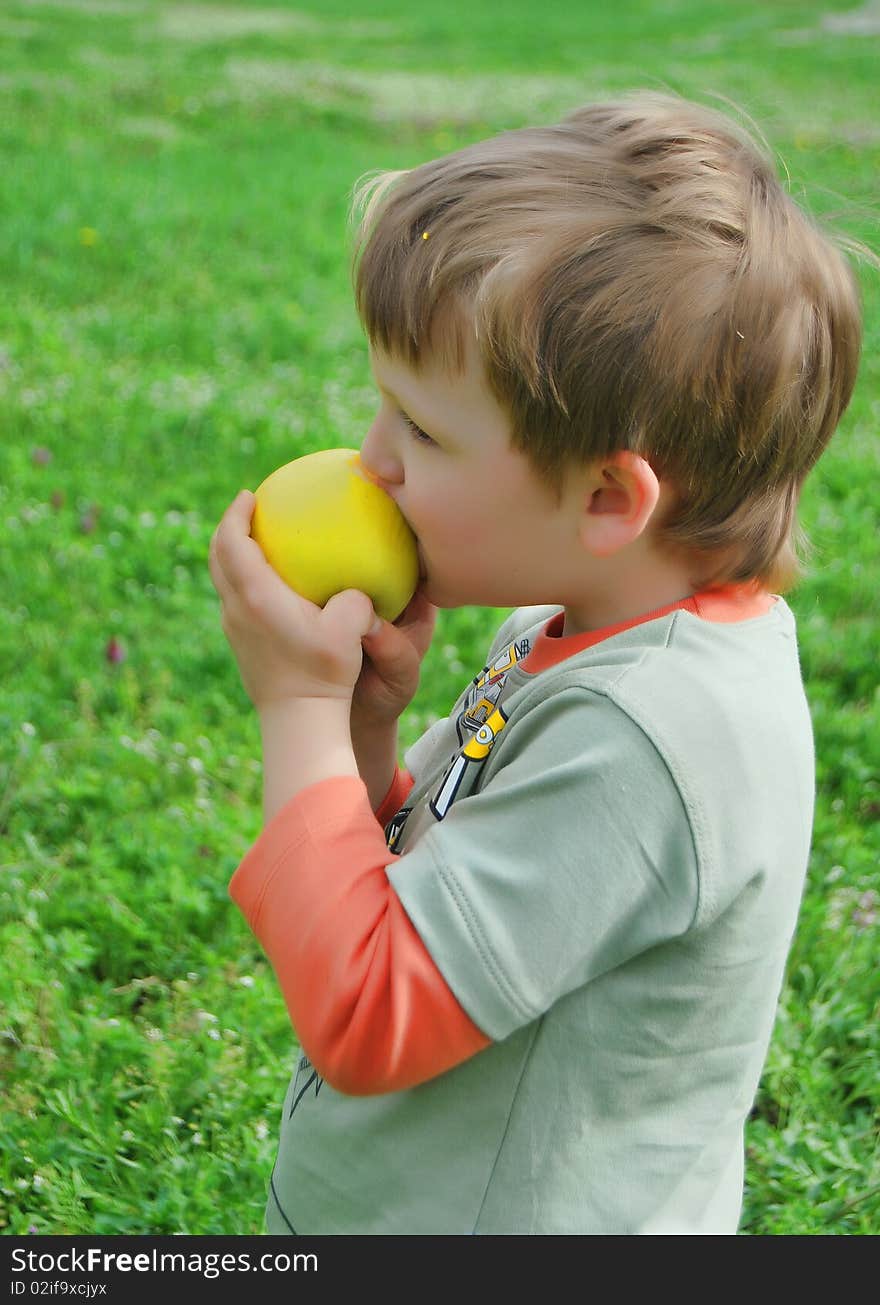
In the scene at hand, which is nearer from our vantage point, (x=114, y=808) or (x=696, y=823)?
(x=696, y=823)

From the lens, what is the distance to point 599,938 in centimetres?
137

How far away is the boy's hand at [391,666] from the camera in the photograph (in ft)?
5.87

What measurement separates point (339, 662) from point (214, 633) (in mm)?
2212

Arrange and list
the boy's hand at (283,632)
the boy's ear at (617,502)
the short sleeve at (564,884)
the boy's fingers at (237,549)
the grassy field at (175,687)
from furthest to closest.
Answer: the grassy field at (175,687), the boy's fingers at (237,549), the boy's hand at (283,632), the boy's ear at (617,502), the short sleeve at (564,884)

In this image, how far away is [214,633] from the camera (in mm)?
3777

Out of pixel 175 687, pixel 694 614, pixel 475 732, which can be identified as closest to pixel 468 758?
pixel 475 732

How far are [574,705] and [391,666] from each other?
0.44m

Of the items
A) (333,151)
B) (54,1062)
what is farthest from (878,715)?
(333,151)

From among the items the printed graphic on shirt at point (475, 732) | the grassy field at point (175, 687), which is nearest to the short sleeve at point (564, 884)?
the printed graphic on shirt at point (475, 732)

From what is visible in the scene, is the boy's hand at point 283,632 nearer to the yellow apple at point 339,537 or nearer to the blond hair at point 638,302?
the yellow apple at point 339,537

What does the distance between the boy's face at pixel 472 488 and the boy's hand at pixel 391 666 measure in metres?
0.15

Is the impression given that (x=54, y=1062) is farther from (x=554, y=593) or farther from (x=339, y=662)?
(x=554, y=593)

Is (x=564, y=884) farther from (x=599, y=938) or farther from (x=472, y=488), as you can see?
(x=472, y=488)

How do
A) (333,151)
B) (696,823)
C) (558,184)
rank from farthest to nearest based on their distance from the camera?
(333,151), (558,184), (696,823)
